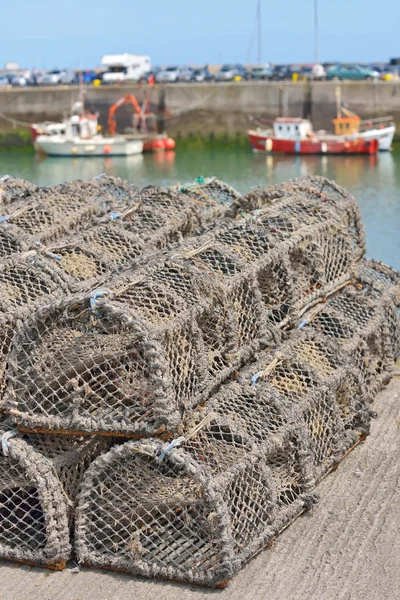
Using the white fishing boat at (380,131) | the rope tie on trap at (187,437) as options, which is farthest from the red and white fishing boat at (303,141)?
the rope tie on trap at (187,437)

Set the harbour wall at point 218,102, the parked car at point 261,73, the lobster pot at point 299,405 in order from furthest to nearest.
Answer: the parked car at point 261,73 < the harbour wall at point 218,102 < the lobster pot at point 299,405

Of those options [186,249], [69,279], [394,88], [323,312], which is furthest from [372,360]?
[394,88]

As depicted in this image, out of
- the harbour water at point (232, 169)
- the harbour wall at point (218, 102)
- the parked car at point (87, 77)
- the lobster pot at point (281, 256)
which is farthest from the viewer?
the parked car at point (87, 77)

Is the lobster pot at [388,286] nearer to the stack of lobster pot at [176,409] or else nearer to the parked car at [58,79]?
the stack of lobster pot at [176,409]

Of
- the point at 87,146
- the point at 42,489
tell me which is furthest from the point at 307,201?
the point at 87,146

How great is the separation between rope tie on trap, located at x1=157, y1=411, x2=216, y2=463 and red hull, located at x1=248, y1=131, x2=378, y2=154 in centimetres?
2197

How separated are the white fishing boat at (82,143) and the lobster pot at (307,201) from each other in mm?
21126

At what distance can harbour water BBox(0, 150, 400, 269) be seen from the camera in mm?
19031

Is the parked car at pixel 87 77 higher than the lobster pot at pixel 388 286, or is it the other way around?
the lobster pot at pixel 388 286

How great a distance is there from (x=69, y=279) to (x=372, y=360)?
1.89 metres

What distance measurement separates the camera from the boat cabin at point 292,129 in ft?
85.0

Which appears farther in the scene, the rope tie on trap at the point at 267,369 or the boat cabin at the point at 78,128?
the boat cabin at the point at 78,128

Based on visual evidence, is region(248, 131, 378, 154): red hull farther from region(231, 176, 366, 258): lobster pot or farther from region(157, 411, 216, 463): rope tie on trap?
region(157, 411, 216, 463): rope tie on trap

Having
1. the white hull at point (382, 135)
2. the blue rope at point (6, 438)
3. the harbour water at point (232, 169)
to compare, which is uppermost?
the blue rope at point (6, 438)
